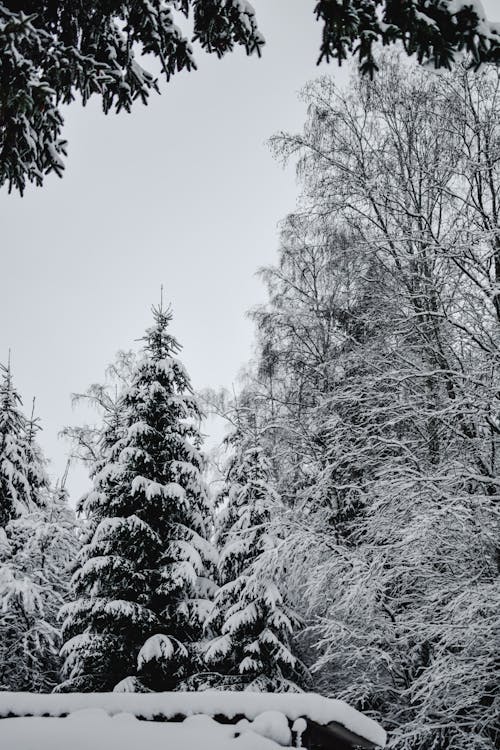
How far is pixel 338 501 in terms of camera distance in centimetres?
953

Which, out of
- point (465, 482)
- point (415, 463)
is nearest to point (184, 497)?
point (415, 463)

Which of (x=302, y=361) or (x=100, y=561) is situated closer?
(x=100, y=561)

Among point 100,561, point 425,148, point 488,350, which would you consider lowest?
point 100,561

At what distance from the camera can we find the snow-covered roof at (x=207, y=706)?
3.20 meters

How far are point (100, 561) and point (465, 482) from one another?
6996mm

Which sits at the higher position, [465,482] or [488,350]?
[488,350]

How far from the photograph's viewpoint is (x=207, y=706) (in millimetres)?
3428

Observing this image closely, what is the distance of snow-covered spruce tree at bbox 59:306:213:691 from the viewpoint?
9883 mm

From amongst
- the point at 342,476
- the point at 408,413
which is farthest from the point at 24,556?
the point at 408,413

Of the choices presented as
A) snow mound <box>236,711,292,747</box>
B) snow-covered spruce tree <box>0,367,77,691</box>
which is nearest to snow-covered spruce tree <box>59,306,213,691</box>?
snow-covered spruce tree <box>0,367,77,691</box>

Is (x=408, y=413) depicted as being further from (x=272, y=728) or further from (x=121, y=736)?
(x=121, y=736)

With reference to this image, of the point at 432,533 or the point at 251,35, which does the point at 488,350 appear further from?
the point at 251,35

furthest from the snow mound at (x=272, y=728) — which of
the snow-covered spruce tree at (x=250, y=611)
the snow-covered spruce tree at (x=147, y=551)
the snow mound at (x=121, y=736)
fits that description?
the snow-covered spruce tree at (x=147, y=551)

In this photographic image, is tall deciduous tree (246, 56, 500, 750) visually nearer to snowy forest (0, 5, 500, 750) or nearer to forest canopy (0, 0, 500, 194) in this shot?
snowy forest (0, 5, 500, 750)
